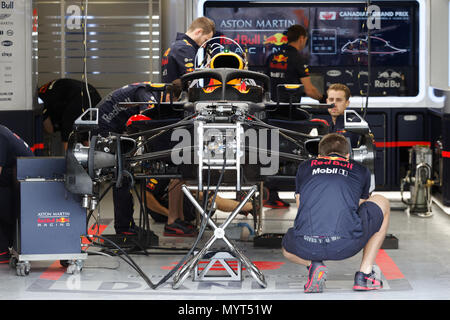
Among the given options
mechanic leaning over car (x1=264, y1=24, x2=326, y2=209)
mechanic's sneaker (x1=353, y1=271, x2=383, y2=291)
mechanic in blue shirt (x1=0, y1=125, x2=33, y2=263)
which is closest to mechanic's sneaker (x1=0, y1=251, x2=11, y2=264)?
mechanic in blue shirt (x1=0, y1=125, x2=33, y2=263)

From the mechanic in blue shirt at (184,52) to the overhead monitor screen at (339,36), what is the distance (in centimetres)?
180

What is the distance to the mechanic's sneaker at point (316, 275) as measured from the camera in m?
5.35

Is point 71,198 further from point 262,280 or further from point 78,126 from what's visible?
point 262,280

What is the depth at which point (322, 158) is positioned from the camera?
17.8 ft

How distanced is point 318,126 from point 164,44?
4001 mm

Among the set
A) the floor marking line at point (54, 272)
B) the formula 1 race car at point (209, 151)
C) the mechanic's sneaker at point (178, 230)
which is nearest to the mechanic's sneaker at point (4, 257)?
the floor marking line at point (54, 272)

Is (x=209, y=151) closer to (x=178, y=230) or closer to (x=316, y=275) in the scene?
(x=316, y=275)

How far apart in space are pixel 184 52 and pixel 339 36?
2611 millimetres

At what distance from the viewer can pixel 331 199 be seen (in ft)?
17.4


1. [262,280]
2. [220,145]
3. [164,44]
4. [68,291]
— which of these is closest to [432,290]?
[262,280]

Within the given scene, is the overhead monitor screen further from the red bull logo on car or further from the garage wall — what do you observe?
the garage wall

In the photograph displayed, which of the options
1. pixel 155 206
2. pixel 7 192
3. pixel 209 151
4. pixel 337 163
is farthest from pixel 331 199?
pixel 155 206

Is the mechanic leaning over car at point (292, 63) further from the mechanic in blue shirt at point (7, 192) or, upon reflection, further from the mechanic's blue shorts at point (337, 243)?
the mechanic's blue shorts at point (337, 243)
